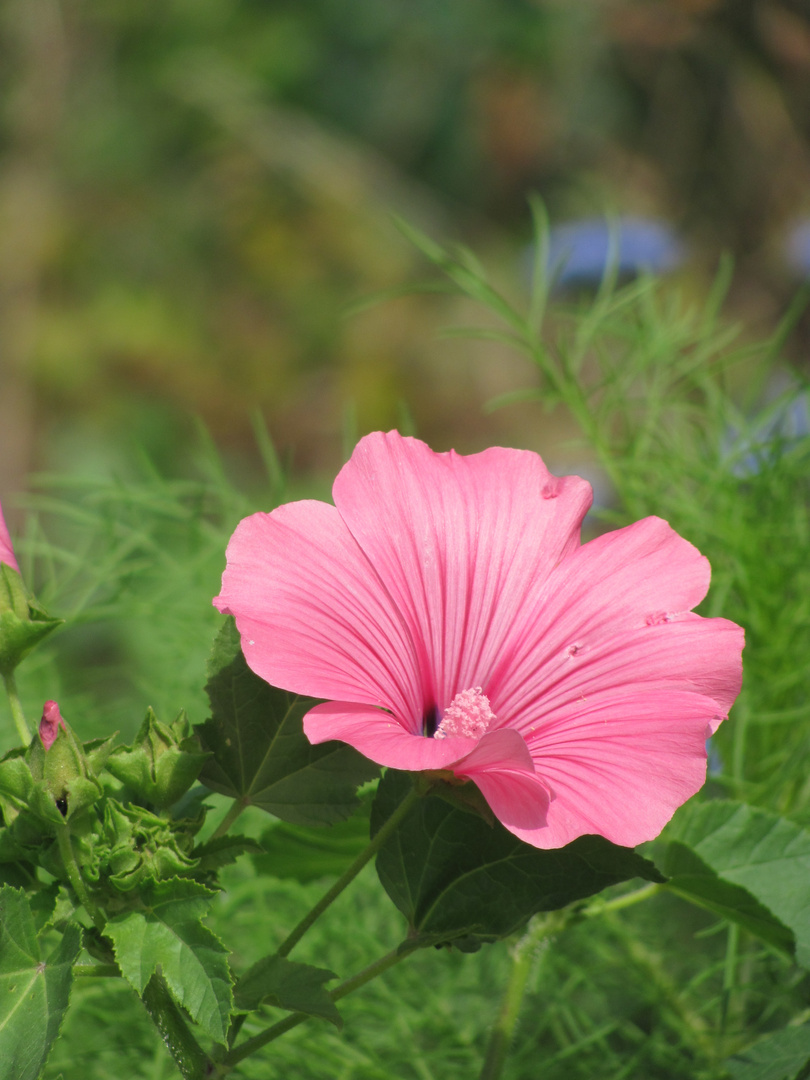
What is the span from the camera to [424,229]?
2514mm

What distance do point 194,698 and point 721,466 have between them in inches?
12.6

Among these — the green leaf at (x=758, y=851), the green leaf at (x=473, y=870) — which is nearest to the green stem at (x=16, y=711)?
the green leaf at (x=473, y=870)

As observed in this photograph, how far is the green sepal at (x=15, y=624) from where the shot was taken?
1.06 ft

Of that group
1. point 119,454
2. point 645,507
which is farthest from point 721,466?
point 119,454

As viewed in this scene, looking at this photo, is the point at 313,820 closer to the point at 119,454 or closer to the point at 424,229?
the point at 119,454

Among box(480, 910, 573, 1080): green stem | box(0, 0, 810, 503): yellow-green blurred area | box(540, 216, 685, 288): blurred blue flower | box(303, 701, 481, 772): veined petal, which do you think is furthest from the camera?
box(0, 0, 810, 503): yellow-green blurred area

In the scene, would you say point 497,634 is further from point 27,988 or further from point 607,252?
point 607,252

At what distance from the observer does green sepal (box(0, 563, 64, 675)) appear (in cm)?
32

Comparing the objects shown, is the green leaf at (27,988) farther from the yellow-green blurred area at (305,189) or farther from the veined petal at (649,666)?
the yellow-green blurred area at (305,189)

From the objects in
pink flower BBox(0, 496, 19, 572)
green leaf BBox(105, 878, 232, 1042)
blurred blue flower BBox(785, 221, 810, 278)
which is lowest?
green leaf BBox(105, 878, 232, 1042)

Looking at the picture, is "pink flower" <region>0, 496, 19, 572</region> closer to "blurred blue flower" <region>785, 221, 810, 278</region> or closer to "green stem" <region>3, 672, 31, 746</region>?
"green stem" <region>3, 672, 31, 746</region>

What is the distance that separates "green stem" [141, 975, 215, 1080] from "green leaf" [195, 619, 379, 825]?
0.06 meters

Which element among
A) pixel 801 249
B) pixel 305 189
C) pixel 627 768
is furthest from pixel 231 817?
pixel 305 189

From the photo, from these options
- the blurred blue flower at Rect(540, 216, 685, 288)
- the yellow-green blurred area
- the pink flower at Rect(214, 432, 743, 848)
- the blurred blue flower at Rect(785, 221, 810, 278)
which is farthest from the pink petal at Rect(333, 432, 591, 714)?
the yellow-green blurred area
